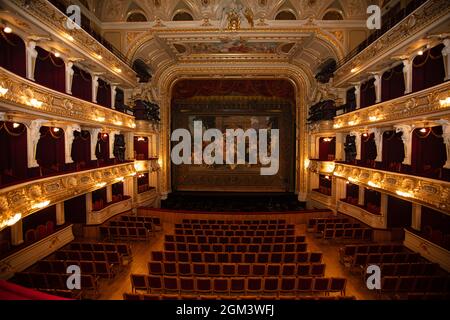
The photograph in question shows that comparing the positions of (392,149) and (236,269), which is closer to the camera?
(236,269)

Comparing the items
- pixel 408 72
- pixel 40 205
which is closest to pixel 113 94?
pixel 40 205

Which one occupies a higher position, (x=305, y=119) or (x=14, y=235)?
(x=305, y=119)

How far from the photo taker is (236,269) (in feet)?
21.6

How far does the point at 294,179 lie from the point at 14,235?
1829 centimetres

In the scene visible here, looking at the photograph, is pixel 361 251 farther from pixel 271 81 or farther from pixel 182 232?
pixel 271 81

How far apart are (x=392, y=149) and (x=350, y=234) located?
14.5ft

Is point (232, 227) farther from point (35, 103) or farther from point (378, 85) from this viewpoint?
point (378, 85)

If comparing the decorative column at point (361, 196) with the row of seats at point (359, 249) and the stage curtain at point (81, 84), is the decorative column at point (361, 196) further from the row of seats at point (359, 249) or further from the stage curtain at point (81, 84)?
the stage curtain at point (81, 84)

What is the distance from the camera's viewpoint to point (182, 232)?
10.6 metres

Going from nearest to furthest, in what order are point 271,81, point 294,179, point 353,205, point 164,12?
point 353,205, point 164,12, point 271,81, point 294,179

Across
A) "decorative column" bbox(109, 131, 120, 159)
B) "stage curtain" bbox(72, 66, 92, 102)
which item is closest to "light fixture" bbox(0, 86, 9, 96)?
"stage curtain" bbox(72, 66, 92, 102)

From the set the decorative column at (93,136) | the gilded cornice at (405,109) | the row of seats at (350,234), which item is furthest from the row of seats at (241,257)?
the decorative column at (93,136)
